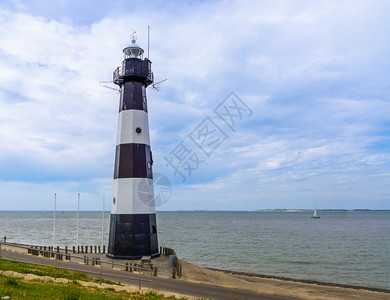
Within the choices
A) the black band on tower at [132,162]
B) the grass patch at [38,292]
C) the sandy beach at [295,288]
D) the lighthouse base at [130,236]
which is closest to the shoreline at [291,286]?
the sandy beach at [295,288]

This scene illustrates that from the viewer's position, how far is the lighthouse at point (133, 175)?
74.4 ft

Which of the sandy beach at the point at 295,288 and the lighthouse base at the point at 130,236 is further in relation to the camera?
the lighthouse base at the point at 130,236

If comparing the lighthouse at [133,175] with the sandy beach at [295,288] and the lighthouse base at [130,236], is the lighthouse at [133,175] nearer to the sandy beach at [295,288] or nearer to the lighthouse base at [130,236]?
the lighthouse base at [130,236]

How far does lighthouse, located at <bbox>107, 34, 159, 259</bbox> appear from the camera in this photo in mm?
22688

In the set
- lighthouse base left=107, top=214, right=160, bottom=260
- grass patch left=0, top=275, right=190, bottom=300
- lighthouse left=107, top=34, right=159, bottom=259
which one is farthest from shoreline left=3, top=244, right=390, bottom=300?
grass patch left=0, top=275, right=190, bottom=300

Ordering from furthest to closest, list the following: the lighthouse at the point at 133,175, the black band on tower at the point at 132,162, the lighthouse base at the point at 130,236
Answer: the black band on tower at the point at 132,162 → the lighthouse at the point at 133,175 → the lighthouse base at the point at 130,236

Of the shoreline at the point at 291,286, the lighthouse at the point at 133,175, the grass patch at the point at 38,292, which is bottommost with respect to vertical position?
the shoreline at the point at 291,286

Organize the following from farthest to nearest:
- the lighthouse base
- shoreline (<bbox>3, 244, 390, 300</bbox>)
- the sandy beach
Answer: the lighthouse base, the sandy beach, shoreline (<bbox>3, 244, 390, 300</bbox>)

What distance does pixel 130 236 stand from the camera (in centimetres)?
2256

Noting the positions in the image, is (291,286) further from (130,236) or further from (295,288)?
(130,236)

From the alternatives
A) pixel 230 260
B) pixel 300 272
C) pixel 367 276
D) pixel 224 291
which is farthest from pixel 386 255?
pixel 224 291

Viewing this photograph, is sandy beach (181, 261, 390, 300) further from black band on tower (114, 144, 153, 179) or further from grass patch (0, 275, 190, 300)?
grass patch (0, 275, 190, 300)

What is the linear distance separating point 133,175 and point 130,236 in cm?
421

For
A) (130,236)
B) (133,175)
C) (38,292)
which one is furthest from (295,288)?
(38,292)
